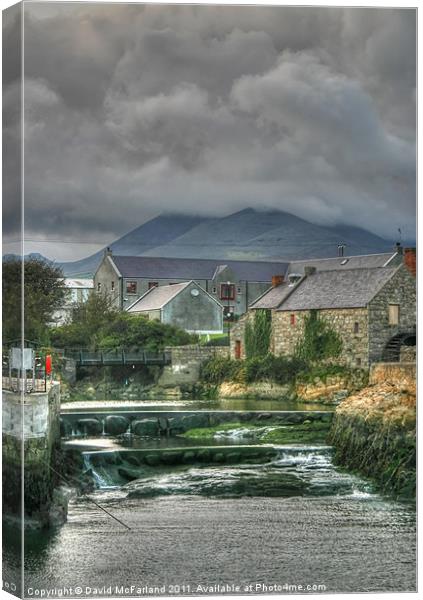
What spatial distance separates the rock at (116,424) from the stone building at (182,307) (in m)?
1.31

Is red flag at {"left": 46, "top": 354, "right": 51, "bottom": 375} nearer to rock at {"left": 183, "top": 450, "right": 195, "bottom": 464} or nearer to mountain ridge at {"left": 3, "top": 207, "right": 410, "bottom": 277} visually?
mountain ridge at {"left": 3, "top": 207, "right": 410, "bottom": 277}

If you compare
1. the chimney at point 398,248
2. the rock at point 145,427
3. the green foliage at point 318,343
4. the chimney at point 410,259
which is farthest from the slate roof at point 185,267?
the rock at point 145,427

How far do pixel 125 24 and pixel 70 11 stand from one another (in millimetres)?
640

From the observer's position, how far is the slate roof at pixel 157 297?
1327cm

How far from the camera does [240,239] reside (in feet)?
44.4

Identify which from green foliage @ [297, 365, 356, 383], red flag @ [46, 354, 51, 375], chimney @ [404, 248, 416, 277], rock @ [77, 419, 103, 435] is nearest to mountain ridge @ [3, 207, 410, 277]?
chimney @ [404, 248, 416, 277]

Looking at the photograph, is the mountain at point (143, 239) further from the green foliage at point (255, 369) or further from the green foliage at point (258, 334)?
the green foliage at point (255, 369)

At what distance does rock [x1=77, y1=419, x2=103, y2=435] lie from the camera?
12961mm

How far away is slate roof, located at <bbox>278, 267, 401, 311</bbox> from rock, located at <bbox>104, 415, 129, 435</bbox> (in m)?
2.51

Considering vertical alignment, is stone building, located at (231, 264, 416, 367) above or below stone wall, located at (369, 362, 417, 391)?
above

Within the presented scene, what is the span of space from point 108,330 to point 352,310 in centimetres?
317

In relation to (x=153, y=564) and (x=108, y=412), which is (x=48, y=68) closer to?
(x=108, y=412)

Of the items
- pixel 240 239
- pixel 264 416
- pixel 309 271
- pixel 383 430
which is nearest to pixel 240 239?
pixel 240 239

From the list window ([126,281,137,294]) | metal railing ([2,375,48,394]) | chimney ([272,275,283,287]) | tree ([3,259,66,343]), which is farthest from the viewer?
chimney ([272,275,283,287])
